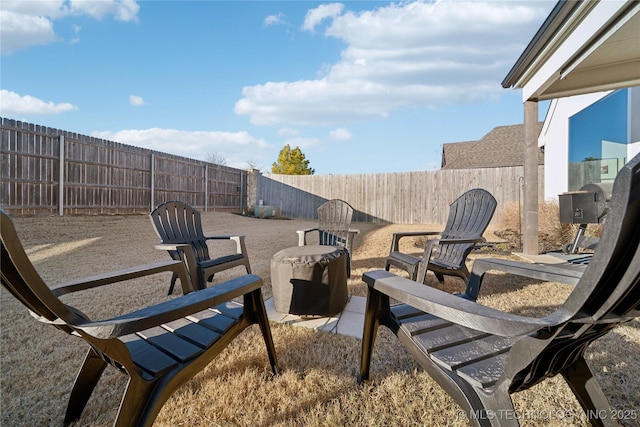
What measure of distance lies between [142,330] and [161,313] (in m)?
0.07

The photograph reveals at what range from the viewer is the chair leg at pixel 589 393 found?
1118 mm

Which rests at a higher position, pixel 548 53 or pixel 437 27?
pixel 437 27

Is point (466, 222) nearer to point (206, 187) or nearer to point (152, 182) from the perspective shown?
point (152, 182)

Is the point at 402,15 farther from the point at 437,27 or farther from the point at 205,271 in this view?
the point at 205,271

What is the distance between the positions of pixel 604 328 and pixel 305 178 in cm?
1336

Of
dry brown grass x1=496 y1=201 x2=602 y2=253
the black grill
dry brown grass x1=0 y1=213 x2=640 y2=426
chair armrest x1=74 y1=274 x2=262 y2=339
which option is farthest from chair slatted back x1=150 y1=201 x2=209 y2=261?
dry brown grass x1=496 y1=201 x2=602 y2=253

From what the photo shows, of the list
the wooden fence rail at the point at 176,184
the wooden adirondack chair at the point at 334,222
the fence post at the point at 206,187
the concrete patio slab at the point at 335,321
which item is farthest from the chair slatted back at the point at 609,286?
the fence post at the point at 206,187

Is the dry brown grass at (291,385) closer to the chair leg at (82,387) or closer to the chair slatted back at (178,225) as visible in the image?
the chair leg at (82,387)

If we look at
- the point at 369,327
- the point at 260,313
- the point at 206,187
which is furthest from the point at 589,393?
the point at 206,187

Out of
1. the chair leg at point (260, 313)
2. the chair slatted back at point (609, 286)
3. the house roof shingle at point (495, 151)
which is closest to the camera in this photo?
the chair slatted back at point (609, 286)

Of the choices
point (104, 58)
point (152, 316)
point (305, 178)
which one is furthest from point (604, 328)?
point (305, 178)

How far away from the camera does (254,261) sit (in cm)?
519

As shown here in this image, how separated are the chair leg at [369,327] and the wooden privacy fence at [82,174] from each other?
329 inches

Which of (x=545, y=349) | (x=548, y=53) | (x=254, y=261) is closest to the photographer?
(x=545, y=349)
